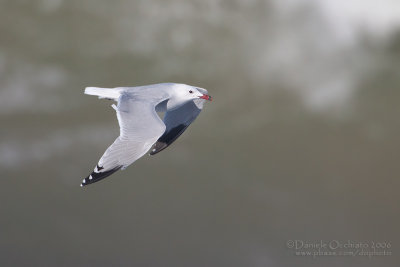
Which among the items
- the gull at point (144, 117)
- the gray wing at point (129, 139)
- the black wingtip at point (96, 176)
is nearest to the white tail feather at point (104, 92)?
the gull at point (144, 117)

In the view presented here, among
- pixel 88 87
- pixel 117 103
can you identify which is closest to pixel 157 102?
pixel 117 103

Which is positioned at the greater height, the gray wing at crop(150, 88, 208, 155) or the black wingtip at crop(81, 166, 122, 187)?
the gray wing at crop(150, 88, 208, 155)

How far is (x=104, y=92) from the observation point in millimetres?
4977

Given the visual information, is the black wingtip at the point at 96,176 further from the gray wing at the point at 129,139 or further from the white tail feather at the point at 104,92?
the white tail feather at the point at 104,92

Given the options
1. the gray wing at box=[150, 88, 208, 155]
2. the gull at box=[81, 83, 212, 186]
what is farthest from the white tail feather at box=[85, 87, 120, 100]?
the gray wing at box=[150, 88, 208, 155]

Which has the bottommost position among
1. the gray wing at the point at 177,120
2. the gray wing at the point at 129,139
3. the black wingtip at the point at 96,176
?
the black wingtip at the point at 96,176

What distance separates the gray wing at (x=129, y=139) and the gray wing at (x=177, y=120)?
2.48 ft

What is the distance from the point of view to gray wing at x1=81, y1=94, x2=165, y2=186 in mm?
4270

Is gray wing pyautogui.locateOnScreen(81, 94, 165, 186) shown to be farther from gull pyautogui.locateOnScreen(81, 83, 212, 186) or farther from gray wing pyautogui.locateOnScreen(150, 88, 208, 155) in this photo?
gray wing pyautogui.locateOnScreen(150, 88, 208, 155)

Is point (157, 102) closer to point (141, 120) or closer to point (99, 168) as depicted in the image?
point (141, 120)

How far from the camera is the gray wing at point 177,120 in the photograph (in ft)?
17.5

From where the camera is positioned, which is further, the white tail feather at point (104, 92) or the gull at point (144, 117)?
the white tail feather at point (104, 92)

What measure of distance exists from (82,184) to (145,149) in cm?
48

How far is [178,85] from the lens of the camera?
5.12 metres
